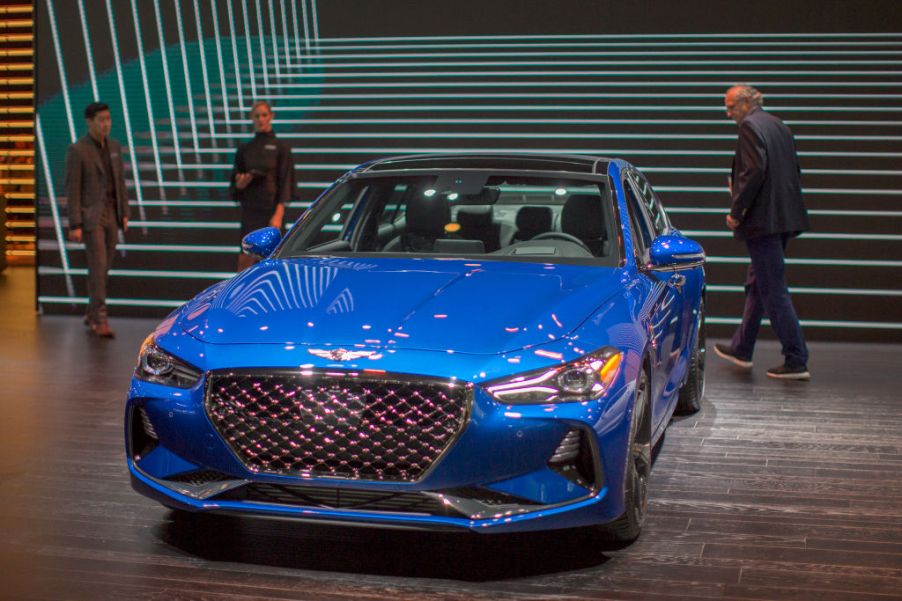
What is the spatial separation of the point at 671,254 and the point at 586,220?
16.7 inches

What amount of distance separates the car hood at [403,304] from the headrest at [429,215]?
0.39 m

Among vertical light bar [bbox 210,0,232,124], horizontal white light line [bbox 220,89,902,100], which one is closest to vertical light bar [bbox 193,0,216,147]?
vertical light bar [bbox 210,0,232,124]

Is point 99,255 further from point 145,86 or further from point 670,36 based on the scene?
point 670,36

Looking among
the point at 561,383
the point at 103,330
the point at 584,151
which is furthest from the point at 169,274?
the point at 561,383

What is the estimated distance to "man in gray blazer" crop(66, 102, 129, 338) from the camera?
9.95 m

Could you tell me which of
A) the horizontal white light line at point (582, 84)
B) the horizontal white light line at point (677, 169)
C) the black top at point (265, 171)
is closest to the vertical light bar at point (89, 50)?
the horizontal white light line at point (677, 169)

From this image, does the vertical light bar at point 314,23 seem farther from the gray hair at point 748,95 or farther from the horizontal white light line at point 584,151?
the gray hair at point 748,95

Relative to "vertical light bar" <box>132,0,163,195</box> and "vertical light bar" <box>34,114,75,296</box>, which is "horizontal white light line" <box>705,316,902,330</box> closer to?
"vertical light bar" <box>132,0,163,195</box>

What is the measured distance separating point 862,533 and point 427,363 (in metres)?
1.91

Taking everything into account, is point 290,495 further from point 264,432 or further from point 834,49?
point 834,49

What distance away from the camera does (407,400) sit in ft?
12.2

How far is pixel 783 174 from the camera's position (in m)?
7.95

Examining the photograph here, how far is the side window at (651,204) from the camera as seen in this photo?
5.88 m

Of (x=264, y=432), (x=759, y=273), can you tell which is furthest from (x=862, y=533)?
(x=759, y=273)
